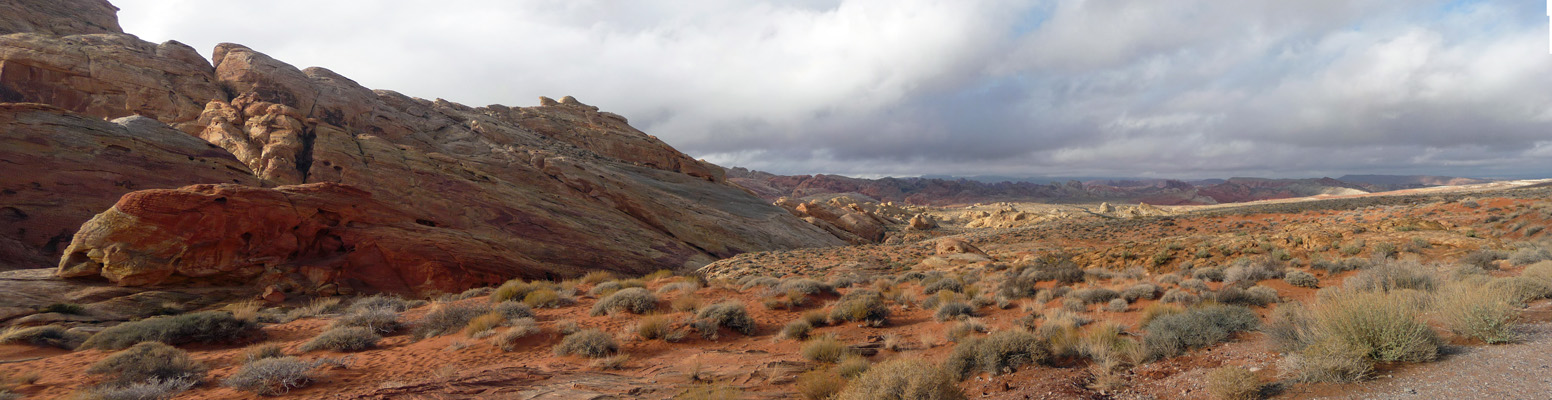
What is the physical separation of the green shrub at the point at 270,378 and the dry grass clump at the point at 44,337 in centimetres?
533

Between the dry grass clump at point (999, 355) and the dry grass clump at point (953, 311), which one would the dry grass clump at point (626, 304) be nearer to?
the dry grass clump at point (953, 311)

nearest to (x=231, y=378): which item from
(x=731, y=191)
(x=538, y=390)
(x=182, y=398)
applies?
(x=182, y=398)

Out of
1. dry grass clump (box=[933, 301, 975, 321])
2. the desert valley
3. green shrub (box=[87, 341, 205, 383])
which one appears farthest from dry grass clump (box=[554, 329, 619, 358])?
dry grass clump (box=[933, 301, 975, 321])

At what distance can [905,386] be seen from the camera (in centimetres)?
477

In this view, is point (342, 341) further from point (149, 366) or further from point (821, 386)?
point (821, 386)

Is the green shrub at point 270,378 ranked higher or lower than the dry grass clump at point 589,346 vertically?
higher

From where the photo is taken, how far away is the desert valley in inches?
221

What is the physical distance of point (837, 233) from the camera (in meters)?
46.8

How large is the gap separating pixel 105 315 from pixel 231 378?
909 cm

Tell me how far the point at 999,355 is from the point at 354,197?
70.1ft

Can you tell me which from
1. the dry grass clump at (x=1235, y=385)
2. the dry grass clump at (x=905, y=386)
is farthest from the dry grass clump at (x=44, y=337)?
the dry grass clump at (x=1235, y=385)

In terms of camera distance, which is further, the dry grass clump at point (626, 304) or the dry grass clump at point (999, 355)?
the dry grass clump at point (626, 304)

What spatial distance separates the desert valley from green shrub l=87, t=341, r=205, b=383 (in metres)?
0.04

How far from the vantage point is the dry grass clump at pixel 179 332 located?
8219 mm
